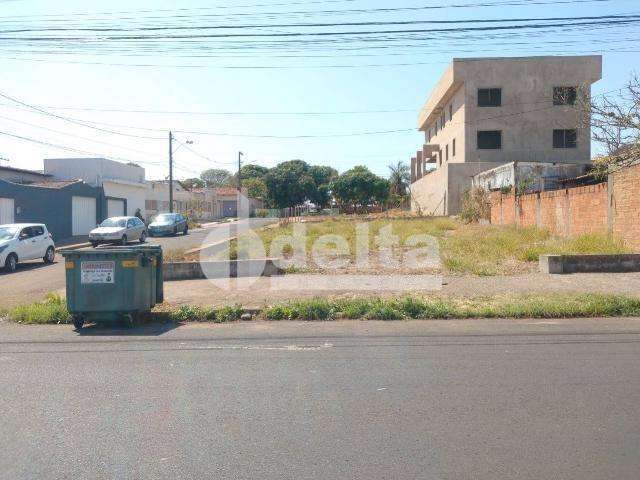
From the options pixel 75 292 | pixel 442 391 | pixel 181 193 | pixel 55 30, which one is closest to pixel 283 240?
pixel 55 30

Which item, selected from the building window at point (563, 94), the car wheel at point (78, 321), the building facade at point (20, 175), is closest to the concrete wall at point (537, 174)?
the building window at point (563, 94)

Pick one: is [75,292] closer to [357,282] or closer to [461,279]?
[357,282]

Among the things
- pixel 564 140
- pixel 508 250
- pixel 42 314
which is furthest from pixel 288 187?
pixel 42 314

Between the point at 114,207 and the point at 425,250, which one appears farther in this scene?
the point at 114,207

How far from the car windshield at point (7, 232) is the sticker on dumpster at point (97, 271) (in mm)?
10657

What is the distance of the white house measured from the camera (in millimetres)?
35188

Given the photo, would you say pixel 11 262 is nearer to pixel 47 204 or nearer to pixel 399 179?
pixel 47 204

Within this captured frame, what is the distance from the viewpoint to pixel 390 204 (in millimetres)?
66000

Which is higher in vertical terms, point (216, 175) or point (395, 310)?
point (216, 175)

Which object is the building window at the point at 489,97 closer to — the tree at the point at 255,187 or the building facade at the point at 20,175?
the building facade at the point at 20,175

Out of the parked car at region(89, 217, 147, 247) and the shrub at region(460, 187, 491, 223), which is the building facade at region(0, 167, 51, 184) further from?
the shrub at region(460, 187, 491, 223)

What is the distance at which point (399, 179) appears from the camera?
227ft

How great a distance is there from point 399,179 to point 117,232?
49.3 meters

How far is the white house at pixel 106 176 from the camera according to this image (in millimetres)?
35188
